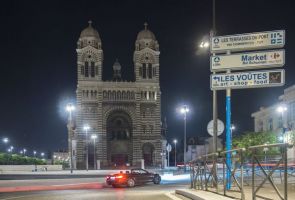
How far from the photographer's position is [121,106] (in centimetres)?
10469

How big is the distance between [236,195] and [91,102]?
8987 centimetres

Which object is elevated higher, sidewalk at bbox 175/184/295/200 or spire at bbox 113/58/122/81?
spire at bbox 113/58/122/81

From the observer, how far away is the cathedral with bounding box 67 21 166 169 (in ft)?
335

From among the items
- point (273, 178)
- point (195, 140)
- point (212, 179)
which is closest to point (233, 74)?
point (212, 179)

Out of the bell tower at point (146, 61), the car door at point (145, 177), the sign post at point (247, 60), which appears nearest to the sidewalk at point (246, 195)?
the sign post at point (247, 60)

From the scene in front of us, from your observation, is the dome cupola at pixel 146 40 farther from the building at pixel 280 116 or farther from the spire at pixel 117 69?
the building at pixel 280 116

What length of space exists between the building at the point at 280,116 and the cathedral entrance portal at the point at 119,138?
27186 millimetres

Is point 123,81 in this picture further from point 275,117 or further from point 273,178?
point 273,178

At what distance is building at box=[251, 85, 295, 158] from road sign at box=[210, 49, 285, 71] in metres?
29.3

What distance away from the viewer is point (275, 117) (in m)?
77.1

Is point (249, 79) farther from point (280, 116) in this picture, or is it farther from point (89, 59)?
point (89, 59)

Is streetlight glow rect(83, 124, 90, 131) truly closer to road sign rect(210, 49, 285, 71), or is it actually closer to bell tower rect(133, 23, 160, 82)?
bell tower rect(133, 23, 160, 82)

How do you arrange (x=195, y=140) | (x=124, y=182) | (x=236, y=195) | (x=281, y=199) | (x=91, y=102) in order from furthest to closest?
(x=195, y=140), (x=91, y=102), (x=124, y=182), (x=236, y=195), (x=281, y=199)

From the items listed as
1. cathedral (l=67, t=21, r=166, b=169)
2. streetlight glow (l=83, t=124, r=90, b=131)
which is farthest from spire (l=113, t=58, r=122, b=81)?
streetlight glow (l=83, t=124, r=90, b=131)
